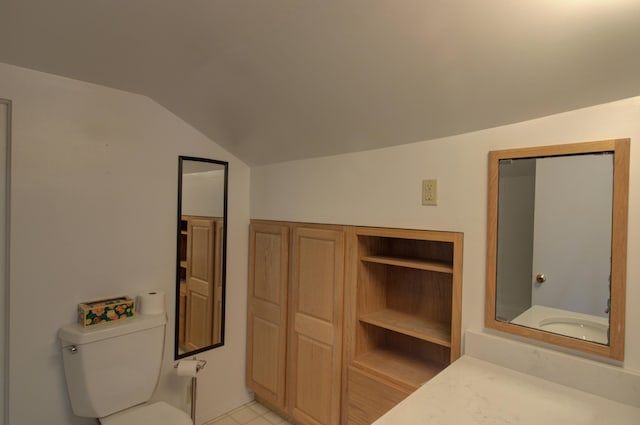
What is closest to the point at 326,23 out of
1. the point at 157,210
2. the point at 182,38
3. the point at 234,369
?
the point at 182,38

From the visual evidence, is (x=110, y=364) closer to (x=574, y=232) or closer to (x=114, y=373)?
(x=114, y=373)

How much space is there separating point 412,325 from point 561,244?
79 cm

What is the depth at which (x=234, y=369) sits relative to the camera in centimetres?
250

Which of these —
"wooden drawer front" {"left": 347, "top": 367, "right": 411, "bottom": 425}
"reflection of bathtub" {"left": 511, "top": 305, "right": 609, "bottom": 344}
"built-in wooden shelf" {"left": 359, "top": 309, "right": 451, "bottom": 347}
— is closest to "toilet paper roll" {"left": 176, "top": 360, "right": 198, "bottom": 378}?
"wooden drawer front" {"left": 347, "top": 367, "right": 411, "bottom": 425}

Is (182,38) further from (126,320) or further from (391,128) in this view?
(126,320)

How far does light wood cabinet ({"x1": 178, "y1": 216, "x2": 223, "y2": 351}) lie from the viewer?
223 centimetres

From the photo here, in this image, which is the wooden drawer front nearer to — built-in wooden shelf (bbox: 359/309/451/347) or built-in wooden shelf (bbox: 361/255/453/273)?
built-in wooden shelf (bbox: 359/309/451/347)

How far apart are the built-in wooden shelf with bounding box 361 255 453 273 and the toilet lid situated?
1.19 metres

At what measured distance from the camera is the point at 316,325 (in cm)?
207

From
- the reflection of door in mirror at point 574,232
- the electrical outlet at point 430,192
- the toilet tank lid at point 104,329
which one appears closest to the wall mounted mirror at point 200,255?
the toilet tank lid at point 104,329

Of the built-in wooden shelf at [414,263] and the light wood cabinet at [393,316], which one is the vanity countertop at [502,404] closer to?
the light wood cabinet at [393,316]

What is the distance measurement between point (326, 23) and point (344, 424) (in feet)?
6.33

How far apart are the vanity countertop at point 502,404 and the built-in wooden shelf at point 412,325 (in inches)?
12.3

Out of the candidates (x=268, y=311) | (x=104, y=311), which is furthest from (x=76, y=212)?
(x=268, y=311)
